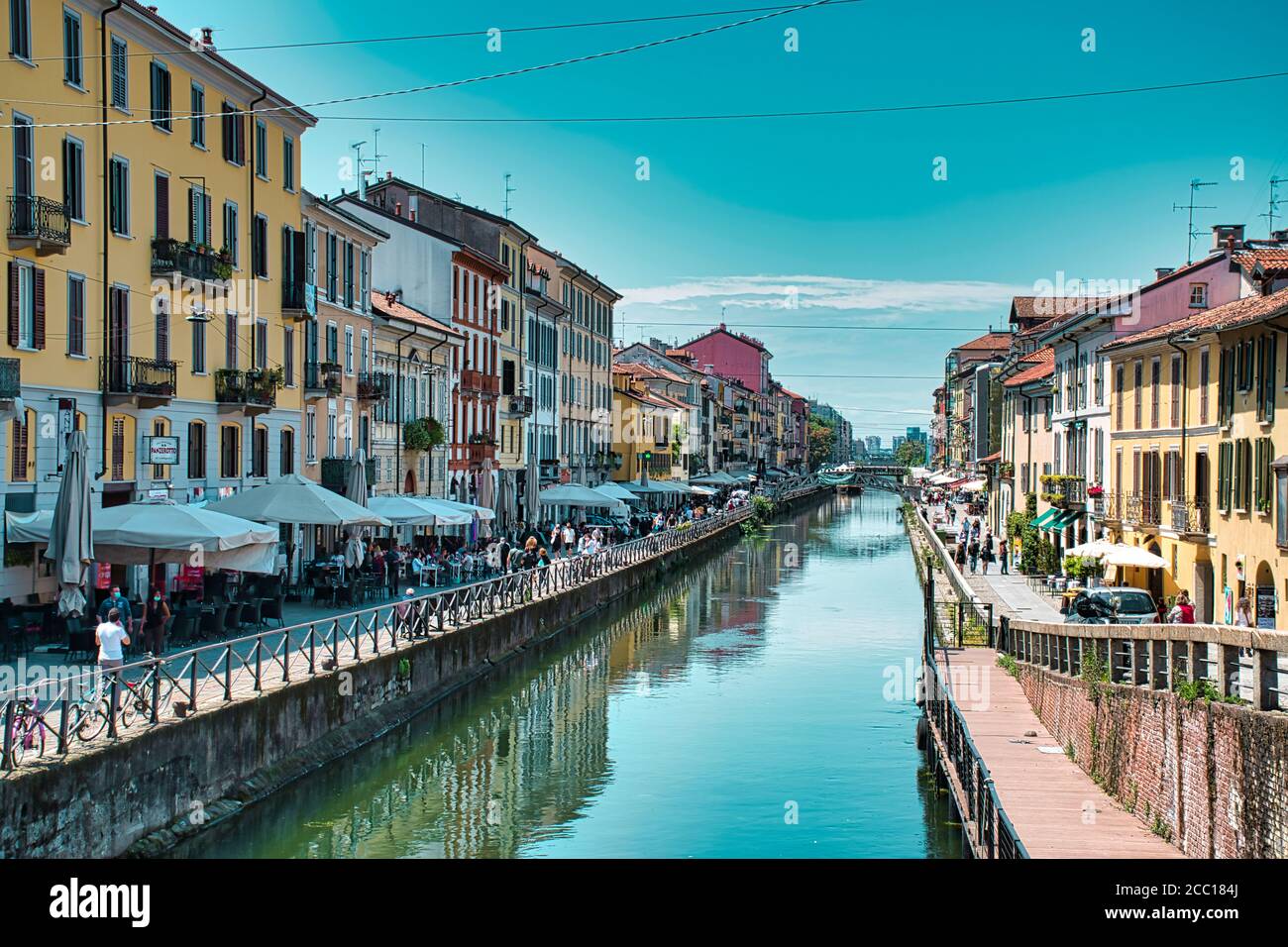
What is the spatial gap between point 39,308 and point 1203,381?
25772 mm

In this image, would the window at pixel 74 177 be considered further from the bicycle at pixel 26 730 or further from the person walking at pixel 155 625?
the bicycle at pixel 26 730

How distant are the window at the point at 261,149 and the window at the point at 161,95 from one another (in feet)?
15.9

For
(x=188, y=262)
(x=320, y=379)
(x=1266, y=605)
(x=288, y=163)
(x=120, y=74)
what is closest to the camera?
(x=120, y=74)

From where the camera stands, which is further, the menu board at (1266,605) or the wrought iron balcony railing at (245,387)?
the wrought iron balcony railing at (245,387)

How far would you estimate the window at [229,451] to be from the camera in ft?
103

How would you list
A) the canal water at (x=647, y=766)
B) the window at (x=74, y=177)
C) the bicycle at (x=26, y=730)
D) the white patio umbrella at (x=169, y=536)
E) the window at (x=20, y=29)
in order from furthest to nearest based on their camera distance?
1. the window at (x=74, y=177)
2. the window at (x=20, y=29)
3. the white patio umbrella at (x=169, y=536)
4. the canal water at (x=647, y=766)
5. the bicycle at (x=26, y=730)

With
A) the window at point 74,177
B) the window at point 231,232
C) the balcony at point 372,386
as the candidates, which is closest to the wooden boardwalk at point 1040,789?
the window at point 74,177

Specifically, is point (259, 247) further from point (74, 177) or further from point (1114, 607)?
point (1114, 607)

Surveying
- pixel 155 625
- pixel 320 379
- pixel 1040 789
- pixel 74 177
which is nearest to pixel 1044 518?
pixel 320 379

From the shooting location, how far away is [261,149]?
33.3 m

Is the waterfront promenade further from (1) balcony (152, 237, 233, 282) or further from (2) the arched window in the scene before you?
(1) balcony (152, 237, 233, 282)

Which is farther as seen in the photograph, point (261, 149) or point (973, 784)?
point (261, 149)

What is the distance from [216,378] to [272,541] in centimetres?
1002
